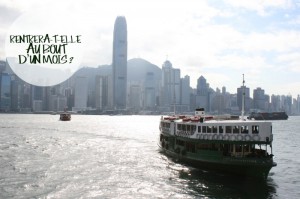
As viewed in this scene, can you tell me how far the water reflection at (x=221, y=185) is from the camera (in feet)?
134

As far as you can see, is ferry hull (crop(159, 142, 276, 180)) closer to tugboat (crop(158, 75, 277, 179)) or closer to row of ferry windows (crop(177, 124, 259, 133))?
tugboat (crop(158, 75, 277, 179))

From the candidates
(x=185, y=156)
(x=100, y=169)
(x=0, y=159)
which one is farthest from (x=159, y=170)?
(x=0, y=159)

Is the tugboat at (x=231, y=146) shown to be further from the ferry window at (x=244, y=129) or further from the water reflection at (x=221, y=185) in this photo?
the water reflection at (x=221, y=185)

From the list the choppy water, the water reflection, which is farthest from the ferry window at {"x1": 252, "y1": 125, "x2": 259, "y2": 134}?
the choppy water

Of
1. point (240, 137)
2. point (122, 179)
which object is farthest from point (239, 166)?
point (122, 179)

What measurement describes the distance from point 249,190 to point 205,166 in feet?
27.6

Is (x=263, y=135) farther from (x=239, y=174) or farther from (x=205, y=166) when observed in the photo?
(x=205, y=166)

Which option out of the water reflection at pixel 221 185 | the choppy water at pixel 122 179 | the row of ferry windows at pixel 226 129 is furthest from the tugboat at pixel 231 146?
the choppy water at pixel 122 179

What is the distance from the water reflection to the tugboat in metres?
1.01

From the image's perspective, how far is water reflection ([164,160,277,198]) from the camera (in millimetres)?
40938

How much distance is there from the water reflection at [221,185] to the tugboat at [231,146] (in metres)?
1.01

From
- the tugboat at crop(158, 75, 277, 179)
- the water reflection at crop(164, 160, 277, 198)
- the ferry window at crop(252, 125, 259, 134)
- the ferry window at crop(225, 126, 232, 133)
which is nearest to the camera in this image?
the water reflection at crop(164, 160, 277, 198)

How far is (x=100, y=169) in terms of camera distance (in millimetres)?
53062

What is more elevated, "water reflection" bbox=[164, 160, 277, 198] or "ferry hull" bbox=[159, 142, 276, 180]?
"ferry hull" bbox=[159, 142, 276, 180]
